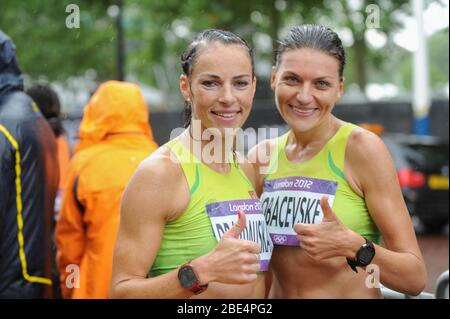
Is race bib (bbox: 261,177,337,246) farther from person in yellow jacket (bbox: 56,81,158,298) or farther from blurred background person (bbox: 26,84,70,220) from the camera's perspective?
blurred background person (bbox: 26,84,70,220)

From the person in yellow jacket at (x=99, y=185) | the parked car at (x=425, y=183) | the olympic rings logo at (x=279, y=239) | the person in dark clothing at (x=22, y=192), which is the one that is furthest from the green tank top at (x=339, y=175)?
the parked car at (x=425, y=183)

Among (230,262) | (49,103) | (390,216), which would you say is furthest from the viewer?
(49,103)

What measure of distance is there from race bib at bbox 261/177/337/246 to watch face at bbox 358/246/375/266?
27cm

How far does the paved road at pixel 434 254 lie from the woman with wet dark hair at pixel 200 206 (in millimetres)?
3974

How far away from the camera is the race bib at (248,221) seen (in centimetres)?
275

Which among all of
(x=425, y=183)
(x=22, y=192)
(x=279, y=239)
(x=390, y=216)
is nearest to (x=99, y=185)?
(x=22, y=192)

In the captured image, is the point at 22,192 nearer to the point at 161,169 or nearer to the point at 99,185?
the point at 99,185

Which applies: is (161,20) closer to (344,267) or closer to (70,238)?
(70,238)

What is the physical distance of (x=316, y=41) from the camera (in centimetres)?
298

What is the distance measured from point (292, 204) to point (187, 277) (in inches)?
25.5

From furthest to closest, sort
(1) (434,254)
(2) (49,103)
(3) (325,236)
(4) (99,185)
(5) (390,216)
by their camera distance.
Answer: (1) (434,254), (2) (49,103), (4) (99,185), (5) (390,216), (3) (325,236)

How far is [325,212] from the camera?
263cm

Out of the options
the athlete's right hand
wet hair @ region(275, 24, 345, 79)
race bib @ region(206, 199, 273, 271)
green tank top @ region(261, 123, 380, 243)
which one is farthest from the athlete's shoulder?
wet hair @ region(275, 24, 345, 79)
